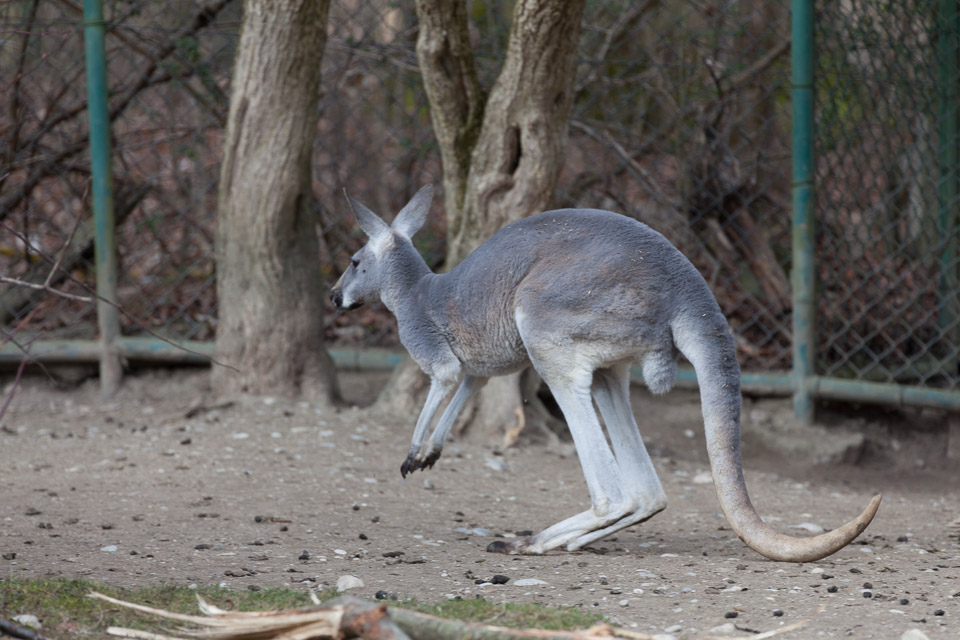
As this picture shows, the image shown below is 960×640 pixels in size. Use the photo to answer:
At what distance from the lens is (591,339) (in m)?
3.38

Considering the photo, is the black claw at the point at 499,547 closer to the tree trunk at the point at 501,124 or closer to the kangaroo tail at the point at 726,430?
the kangaroo tail at the point at 726,430

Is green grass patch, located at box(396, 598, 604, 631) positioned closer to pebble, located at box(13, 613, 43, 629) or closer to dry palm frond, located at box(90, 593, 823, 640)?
dry palm frond, located at box(90, 593, 823, 640)

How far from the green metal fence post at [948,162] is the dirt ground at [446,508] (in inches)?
29.8

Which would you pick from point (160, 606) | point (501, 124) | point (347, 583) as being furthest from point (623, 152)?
point (160, 606)

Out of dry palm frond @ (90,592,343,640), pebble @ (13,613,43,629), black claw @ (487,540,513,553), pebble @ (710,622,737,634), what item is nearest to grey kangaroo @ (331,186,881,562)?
black claw @ (487,540,513,553)

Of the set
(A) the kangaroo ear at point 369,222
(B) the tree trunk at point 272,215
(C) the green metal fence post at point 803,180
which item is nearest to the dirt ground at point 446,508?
(B) the tree trunk at point 272,215

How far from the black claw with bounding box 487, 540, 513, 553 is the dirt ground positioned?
0.05 meters

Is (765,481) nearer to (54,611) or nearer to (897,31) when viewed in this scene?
(897,31)

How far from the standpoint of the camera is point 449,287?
3699mm

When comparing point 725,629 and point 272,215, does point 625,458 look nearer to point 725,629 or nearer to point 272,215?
point 725,629

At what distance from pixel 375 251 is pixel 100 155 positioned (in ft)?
8.79

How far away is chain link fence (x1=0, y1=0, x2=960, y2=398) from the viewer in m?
5.48

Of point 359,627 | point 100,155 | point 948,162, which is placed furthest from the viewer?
point 100,155

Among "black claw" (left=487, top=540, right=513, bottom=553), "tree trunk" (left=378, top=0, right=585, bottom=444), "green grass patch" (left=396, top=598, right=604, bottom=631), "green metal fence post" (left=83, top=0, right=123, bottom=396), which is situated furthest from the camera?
"green metal fence post" (left=83, top=0, right=123, bottom=396)
